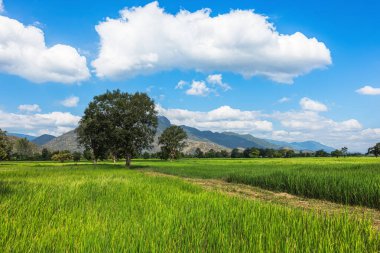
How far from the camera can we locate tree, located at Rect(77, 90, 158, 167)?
187 ft

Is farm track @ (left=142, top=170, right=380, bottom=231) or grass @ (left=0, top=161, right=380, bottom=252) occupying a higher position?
grass @ (left=0, top=161, right=380, bottom=252)

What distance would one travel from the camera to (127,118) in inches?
Answer: 2244

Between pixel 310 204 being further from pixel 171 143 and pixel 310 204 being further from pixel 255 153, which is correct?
pixel 255 153

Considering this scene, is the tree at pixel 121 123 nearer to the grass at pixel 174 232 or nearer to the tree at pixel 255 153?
the grass at pixel 174 232

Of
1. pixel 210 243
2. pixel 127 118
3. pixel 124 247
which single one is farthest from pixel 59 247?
pixel 127 118

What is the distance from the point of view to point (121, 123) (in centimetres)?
5772

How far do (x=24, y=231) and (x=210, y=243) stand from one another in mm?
4044

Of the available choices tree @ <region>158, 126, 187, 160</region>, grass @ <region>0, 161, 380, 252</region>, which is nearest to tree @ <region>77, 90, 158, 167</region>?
grass @ <region>0, 161, 380, 252</region>

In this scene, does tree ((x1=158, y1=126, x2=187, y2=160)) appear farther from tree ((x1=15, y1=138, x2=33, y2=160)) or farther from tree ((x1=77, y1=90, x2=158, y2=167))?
tree ((x1=15, y1=138, x2=33, y2=160))

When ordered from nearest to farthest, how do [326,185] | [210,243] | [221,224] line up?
1. [210,243]
2. [221,224]
3. [326,185]

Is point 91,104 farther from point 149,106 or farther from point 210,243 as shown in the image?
point 210,243

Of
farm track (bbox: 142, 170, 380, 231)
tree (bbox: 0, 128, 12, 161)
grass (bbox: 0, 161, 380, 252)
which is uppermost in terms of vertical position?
tree (bbox: 0, 128, 12, 161)

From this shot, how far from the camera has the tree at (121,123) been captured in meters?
57.0

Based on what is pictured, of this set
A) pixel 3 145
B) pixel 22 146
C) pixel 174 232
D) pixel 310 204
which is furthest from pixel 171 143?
pixel 174 232
